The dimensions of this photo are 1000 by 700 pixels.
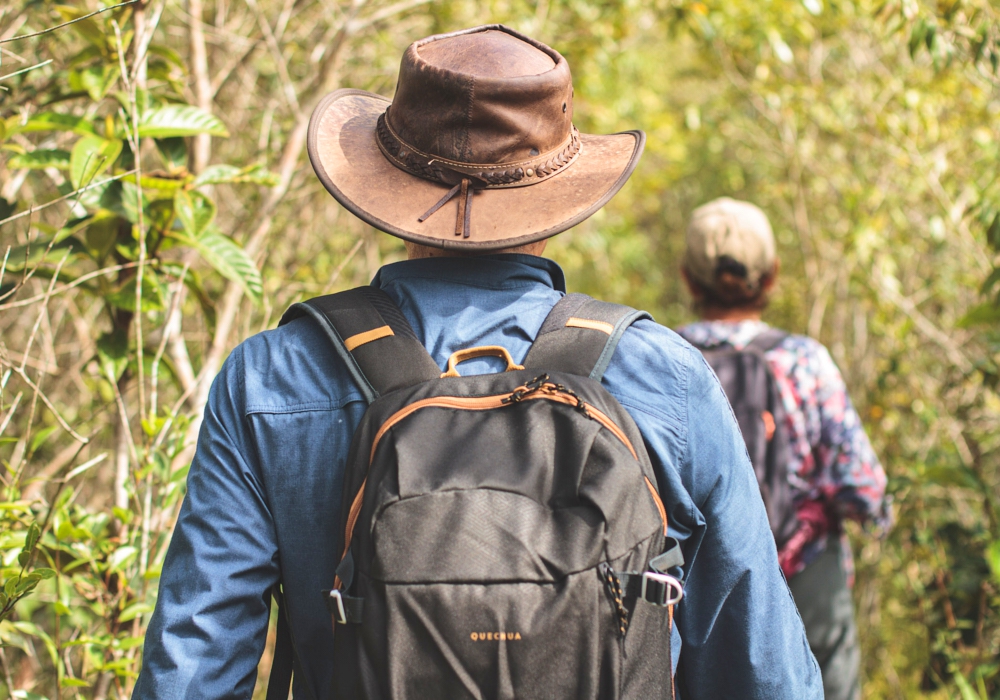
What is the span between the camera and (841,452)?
2.63 metres

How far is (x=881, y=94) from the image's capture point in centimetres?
453

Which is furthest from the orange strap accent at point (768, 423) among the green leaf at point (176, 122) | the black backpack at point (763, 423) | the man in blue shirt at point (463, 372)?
the green leaf at point (176, 122)

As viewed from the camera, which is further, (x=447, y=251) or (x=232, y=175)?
(x=232, y=175)

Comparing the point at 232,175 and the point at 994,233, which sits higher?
the point at 232,175

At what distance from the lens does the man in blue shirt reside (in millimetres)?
1230

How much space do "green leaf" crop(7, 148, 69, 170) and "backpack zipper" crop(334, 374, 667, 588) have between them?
125 centimetres

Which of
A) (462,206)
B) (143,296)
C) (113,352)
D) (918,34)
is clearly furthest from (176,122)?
(918,34)

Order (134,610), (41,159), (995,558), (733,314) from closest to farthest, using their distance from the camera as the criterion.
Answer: (134,610) → (41,159) → (995,558) → (733,314)

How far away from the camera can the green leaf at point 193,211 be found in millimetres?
1932

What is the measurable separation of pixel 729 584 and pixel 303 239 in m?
3.04

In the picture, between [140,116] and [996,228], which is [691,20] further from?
[140,116]

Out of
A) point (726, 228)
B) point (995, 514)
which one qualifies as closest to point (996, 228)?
point (726, 228)

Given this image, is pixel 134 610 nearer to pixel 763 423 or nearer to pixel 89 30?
pixel 89 30

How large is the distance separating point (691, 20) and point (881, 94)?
1.28m
